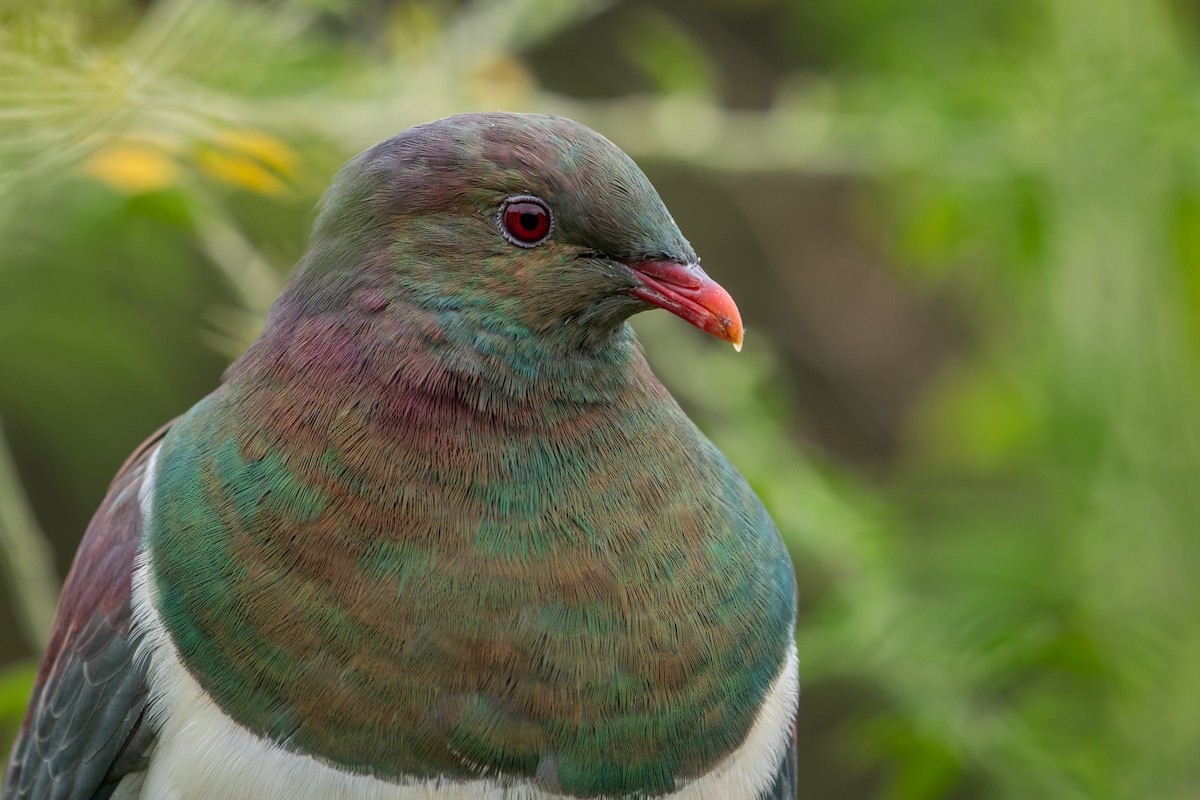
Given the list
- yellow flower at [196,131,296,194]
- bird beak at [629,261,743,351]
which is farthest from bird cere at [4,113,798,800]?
yellow flower at [196,131,296,194]

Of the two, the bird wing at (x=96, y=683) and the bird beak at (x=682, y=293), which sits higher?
the bird beak at (x=682, y=293)

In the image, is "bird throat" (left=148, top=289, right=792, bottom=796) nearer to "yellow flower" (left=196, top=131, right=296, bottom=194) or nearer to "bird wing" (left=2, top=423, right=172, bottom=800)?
"bird wing" (left=2, top=423, right=172, bottom=800)

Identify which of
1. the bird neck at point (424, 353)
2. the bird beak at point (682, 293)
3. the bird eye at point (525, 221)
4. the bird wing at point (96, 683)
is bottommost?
the bird wing at point (96, 683)

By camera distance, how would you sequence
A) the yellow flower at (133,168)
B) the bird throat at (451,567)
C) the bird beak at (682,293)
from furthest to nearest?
the yellow flower at (133,168) → the bird beak at (682,293) → the bird throat at (451,567)

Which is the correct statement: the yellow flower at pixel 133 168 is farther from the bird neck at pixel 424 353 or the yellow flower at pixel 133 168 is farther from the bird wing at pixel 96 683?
the bird neck at pixel 424 353

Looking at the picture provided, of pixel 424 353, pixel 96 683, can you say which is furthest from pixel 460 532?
pixel 96 683

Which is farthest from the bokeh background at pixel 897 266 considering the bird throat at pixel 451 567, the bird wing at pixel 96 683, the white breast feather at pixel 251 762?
the bird throat at pixel 451 567

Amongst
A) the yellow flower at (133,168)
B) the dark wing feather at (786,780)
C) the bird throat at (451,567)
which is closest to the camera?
the bird throat at (451,567)

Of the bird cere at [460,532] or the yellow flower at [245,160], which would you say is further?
the yellow flower at [245,160]

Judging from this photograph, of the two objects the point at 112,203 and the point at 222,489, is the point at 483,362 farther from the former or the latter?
the point at 112,203
